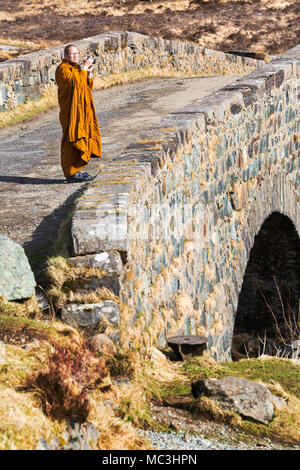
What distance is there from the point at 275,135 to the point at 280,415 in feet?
19.3

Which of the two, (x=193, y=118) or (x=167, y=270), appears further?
(x=193, y=118)

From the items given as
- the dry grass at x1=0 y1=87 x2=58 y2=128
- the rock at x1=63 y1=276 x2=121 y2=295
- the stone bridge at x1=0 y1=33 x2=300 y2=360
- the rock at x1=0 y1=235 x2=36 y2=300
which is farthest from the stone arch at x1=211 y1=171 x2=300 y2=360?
the dry grass at x1=0 y1=87 x2=58 y2=128

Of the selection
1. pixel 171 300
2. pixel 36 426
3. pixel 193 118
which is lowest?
pixel 171 300

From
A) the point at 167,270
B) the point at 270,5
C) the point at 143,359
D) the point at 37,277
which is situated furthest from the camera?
the point at 270,5

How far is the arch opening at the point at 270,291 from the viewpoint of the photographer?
10742 mm

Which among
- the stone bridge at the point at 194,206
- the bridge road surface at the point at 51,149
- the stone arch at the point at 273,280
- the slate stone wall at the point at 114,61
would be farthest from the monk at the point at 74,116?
the slate stone wall at the point at 114,61

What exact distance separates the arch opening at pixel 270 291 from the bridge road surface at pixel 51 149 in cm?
254

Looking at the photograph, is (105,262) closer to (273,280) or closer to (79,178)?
(79,178)

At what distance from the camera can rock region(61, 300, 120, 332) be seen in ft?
14.1

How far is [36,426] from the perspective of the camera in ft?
10.1

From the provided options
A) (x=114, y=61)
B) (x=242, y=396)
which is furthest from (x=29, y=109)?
(x=242, y=396)

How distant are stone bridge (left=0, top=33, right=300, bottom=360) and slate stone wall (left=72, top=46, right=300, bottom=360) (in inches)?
0.4

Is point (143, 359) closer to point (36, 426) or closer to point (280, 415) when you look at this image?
point (280, 415)
